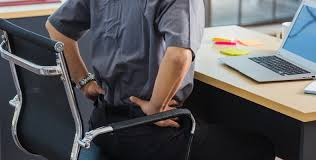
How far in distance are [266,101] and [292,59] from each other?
1.34 feet

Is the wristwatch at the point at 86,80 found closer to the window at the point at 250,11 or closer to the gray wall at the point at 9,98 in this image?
the gray wall at the point at 9,98

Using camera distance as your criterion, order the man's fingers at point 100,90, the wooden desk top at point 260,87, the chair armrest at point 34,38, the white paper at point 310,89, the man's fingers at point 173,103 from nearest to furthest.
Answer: the chair armrest at point 34,38 → the wooden desk top at point 260,87 → the white paper at point 310,89 → the man's fingers at point 173,103 → the man's fingers at point 100,90

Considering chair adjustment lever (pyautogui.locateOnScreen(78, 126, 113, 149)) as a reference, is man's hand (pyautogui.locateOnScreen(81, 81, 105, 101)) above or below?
below

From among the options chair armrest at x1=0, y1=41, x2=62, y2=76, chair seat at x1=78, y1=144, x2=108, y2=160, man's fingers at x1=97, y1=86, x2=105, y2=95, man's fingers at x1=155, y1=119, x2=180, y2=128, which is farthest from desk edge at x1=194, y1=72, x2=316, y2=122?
chair armrest at x1=0, y1=41, x2=62, y2=76

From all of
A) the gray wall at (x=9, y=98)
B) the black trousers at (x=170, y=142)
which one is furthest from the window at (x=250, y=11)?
the black trousers at (x=170, y=142)

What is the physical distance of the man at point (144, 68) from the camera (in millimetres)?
1795

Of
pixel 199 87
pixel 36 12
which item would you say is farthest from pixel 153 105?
pixel 36 12

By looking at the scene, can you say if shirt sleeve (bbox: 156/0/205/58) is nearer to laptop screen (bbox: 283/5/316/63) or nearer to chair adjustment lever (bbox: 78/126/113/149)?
chair adjustment lever (bbox: 78/126/113/149)

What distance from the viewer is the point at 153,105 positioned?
1.87 metres

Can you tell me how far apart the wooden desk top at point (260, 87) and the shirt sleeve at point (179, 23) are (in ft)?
0.73

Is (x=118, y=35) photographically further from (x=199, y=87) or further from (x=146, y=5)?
(x=199, y=87)

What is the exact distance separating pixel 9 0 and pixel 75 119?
127 cm

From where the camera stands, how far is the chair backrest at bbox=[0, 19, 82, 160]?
1.68 meters

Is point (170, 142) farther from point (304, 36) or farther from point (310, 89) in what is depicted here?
point (304, 36)
